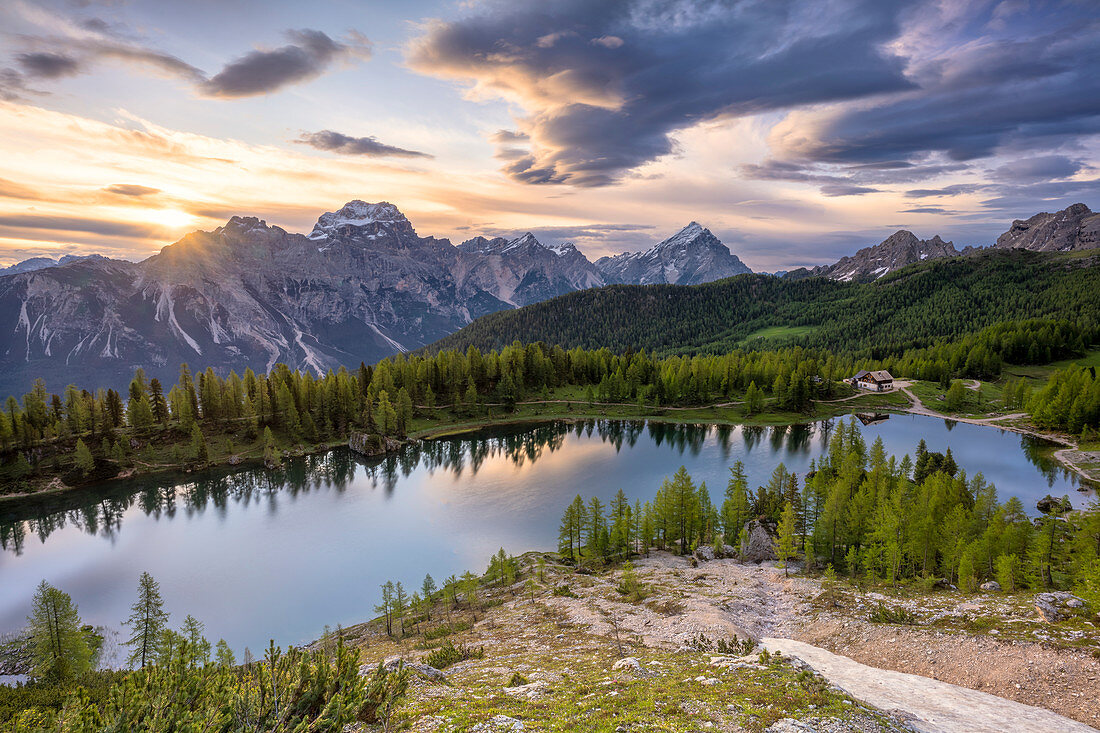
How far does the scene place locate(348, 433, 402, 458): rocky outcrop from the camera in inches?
4451

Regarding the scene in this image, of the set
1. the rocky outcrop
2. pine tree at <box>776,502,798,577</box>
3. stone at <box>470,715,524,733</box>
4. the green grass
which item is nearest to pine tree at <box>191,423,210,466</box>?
the rocky outcrop

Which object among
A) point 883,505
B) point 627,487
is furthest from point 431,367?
point 883,505

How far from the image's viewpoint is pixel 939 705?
20250 millimetres

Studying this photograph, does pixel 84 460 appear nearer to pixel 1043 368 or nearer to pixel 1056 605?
pixel 1056 605

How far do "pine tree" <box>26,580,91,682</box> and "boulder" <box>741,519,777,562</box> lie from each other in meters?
64.0

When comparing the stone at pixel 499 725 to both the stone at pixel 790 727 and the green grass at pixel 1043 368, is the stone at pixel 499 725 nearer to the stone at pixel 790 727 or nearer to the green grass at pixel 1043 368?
the stone at pixel 790 727

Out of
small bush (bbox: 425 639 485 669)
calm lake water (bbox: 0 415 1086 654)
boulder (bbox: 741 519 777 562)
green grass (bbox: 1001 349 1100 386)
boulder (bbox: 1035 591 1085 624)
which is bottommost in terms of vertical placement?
calm lake water (bbox: 0 415 1086 654)

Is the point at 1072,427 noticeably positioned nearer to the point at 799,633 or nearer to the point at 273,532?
the point at 799,633

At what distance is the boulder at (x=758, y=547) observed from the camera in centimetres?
5481

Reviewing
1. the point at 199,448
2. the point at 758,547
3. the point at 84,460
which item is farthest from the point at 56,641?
the point at 84,460

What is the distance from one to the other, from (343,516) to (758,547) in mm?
65693

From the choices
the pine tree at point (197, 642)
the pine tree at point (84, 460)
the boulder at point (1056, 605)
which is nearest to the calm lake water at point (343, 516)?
the pine tree at point (84, 460)

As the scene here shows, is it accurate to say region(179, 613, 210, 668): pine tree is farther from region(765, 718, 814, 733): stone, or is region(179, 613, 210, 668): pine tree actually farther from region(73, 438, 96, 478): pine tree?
region(73, 438, 96, 478): pine tree

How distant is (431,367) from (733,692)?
134 m
